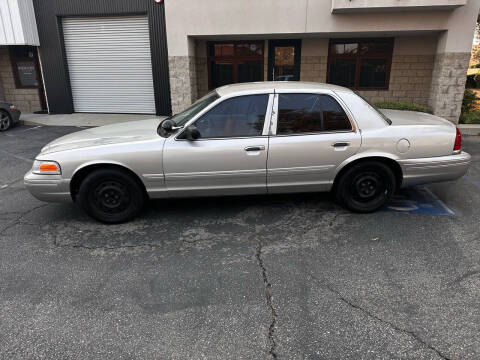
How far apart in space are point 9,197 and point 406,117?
6.09m

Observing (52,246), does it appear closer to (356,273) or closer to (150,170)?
(150,170)

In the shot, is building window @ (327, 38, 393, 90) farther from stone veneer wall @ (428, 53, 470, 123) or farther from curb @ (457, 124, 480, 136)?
curb @ (457, 124, 480, 136)

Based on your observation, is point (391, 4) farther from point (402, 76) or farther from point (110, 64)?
point (110, 64)

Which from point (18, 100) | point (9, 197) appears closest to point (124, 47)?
point (18, 100)

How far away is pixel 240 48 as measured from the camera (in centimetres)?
1223

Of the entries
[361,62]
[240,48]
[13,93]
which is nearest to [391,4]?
[361,62]

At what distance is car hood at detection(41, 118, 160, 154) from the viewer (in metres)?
4.29

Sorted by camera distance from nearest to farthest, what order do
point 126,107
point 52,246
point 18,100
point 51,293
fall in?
point 51,293 → point 52,246 → point 126,107 → point 18,100

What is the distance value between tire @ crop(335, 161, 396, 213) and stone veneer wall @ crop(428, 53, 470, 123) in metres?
7.24

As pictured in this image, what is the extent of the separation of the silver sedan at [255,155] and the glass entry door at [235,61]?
27.0ft

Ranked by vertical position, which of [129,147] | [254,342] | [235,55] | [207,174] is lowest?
[254,342]

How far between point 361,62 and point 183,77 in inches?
234

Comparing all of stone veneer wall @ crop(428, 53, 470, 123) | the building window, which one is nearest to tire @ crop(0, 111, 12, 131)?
the building window

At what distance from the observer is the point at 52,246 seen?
3980mm
